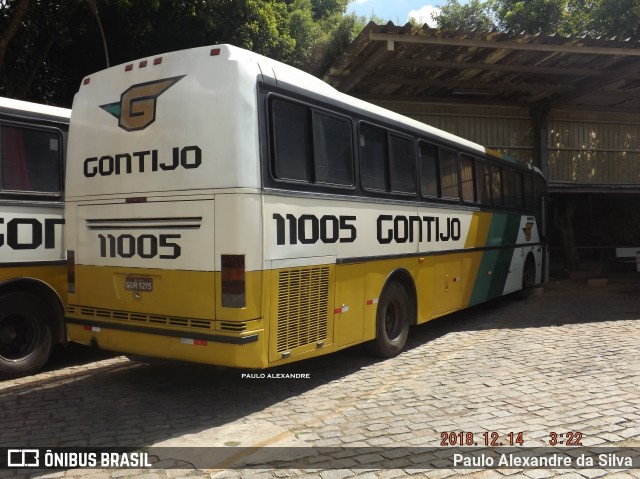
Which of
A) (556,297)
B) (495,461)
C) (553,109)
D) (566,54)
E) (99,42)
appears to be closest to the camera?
(495,461)

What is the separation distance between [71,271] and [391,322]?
3.92 metres

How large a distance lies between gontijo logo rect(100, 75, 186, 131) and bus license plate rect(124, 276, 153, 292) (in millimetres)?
1440

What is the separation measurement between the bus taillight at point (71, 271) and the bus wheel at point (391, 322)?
11.3ft

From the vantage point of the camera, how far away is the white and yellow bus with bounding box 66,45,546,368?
4.84 meters

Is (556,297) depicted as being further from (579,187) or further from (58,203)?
(58,203)

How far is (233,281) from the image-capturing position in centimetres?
478

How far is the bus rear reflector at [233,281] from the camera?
476 cm

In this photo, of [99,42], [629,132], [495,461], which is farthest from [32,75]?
[629,132]

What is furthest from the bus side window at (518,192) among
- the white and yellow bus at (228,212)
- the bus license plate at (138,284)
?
the bus license plate at (138,284)

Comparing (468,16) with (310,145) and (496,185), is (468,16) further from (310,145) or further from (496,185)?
(310,145)

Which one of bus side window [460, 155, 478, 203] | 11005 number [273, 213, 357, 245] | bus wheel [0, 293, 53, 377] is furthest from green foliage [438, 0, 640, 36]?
bus wheel [0, 293, 53, 377]

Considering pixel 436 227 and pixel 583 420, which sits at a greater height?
pixel 436 227

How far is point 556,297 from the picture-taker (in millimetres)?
12898

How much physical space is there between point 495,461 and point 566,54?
34.5 feet
